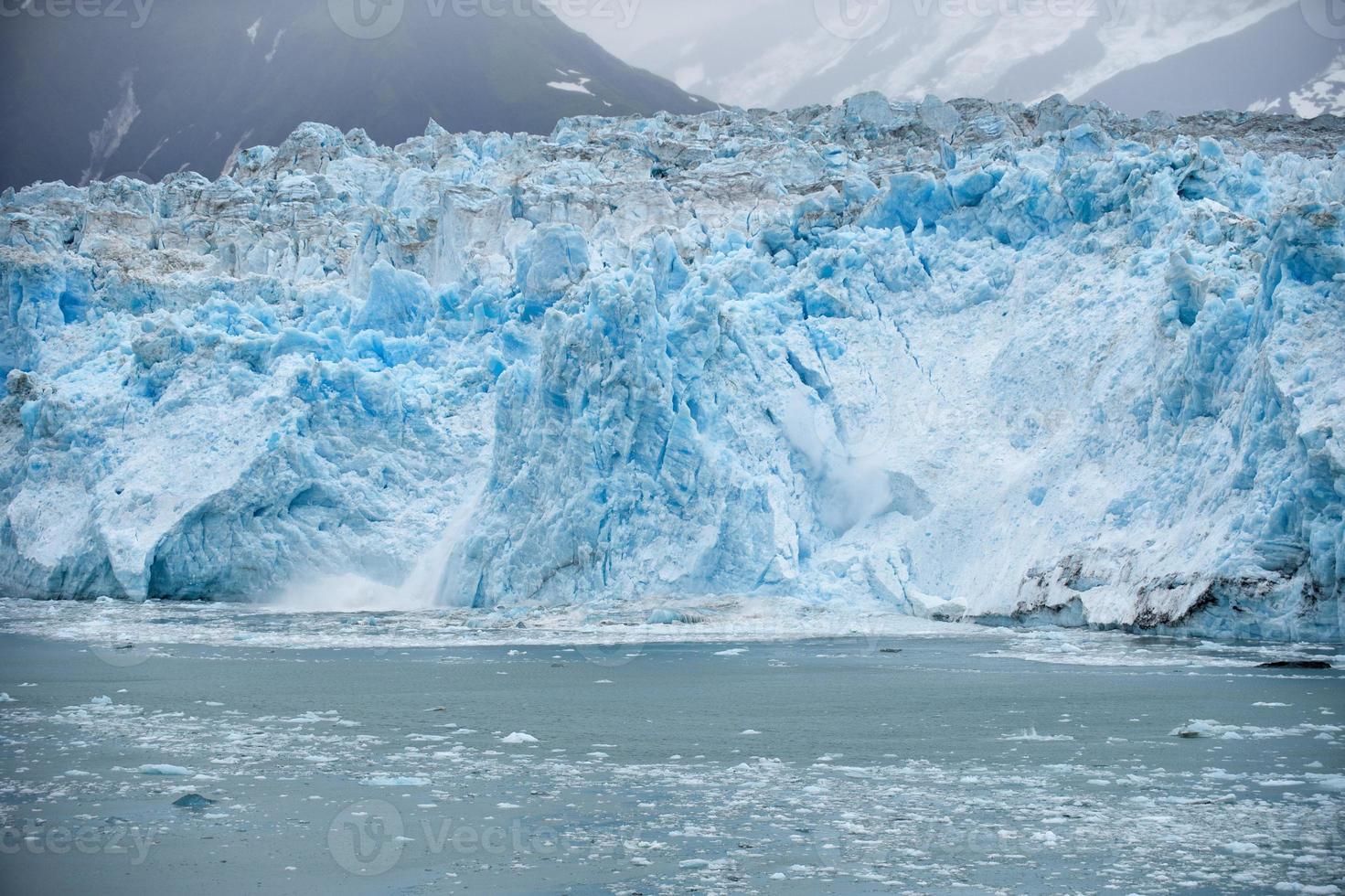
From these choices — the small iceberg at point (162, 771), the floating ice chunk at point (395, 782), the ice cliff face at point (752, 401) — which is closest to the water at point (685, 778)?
the floating ice chunk at point (395, 782)

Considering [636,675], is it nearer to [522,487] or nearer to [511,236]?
[522,487]

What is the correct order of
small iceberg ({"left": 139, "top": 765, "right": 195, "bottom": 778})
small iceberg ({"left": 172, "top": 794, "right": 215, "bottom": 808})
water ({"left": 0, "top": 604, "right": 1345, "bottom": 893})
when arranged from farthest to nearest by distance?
small iceberg ({"left": 139, "top": 765, "right": 195, "bottom": 778}) → small iceberg ({"left": 172, "top": 794, "right": 215, "bottom": 808}) → water ({"left": 0, "top": 604, "right": 1345, "bottom": 893})

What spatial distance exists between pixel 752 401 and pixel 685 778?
13.7 meters

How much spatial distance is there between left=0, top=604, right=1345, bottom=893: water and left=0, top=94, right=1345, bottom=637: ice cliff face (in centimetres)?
364

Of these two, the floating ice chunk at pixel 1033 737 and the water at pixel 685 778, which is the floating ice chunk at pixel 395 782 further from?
the floating ice chunk at pixel 1033 737

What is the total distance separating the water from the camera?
560cm

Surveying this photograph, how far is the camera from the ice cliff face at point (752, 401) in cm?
1647

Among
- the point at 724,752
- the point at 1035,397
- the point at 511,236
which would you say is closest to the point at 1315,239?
the point at 1035,397

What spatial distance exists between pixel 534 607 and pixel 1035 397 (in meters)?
8.87

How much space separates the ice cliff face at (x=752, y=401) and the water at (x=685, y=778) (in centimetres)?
364

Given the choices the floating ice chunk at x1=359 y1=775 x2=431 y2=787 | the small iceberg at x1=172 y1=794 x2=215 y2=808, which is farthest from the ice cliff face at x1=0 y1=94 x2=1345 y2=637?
the small iceberg at x1=172 y1=794 x2=215 y2=808

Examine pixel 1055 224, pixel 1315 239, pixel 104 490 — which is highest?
pixel 1055 224

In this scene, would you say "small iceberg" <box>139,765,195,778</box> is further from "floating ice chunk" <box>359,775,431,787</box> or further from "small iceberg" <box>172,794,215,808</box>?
"floating ice chunk" <box>359,775,431,787</box>

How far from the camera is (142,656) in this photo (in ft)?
50.1
